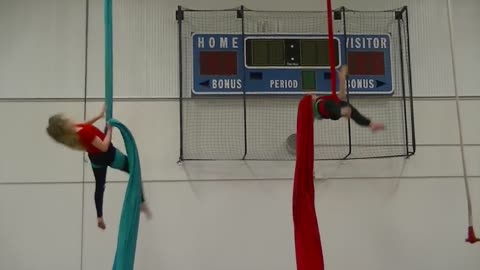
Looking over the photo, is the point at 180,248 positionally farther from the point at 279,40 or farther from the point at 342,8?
the point at 342,8

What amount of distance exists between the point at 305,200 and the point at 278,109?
1071 millimetres

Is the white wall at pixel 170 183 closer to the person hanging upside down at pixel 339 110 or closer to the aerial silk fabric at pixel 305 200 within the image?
the aerial silk fabric at pixel 305 200

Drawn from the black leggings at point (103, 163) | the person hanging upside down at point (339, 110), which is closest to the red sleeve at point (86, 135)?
the black leggings at point (103, 163)

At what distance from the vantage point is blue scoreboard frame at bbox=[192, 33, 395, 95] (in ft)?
11.8

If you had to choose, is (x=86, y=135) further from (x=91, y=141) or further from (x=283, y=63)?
(x=283, y=63)

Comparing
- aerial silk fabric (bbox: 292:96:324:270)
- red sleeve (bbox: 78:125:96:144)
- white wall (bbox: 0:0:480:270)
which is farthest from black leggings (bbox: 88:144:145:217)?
aerial silk fabric (bbox: 292:96:324:270)

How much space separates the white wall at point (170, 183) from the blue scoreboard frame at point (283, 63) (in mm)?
265

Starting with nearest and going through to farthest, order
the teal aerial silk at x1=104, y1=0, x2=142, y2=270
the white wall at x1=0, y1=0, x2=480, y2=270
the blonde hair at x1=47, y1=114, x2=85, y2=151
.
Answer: the blonde hair at x1=47, y1=114, x2=85, y2=151
the teal aerial silk at x1=104, y1=0, x2=142, y2=270
the white wall at x1=0, y1=0, x2=480, y2=270

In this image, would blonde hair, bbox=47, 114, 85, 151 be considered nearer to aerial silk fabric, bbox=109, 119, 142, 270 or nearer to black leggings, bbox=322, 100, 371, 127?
aerial silk fabric, bbox=109, 119, 142, 270

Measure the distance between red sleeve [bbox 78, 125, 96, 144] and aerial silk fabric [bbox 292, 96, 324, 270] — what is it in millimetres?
1047

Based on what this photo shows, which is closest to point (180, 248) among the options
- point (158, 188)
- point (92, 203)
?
point (158, 188)

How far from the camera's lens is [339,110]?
100 inches

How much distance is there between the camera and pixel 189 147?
11.7 ft

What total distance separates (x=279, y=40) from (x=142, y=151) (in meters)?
1.22
